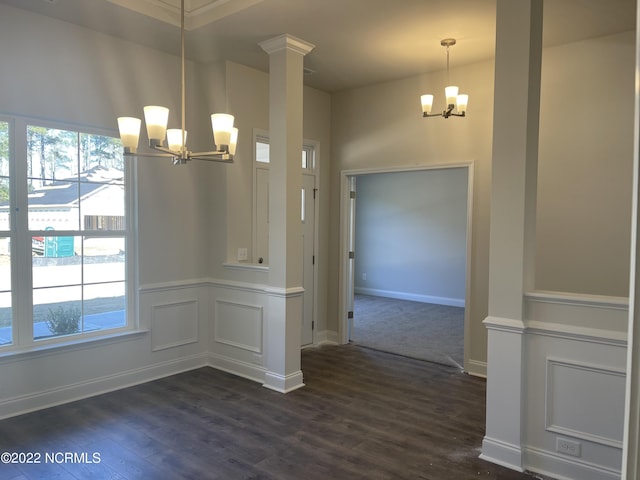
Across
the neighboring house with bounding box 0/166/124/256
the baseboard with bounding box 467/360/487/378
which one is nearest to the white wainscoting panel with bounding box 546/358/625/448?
the baseboard with bounding box 467/360/487/378

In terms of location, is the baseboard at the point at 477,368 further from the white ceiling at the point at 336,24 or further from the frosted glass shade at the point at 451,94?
the white ceiling at the point at 336,24

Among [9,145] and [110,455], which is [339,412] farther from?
[9,145]

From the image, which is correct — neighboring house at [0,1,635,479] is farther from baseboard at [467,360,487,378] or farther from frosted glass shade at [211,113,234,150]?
frosted glass shade at [211,113,234,150]

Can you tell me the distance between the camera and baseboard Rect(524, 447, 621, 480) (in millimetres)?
2574

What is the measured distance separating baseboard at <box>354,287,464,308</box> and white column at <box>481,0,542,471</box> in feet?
18.2

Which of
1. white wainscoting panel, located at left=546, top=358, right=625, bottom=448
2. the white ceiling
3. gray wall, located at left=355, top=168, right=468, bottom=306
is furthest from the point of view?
gray wall, located at left=355, top=168, right=468, bottom=306

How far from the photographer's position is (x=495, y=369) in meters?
2.87

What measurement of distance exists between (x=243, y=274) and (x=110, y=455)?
195 centimetres

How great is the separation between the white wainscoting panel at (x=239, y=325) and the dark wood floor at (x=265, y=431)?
1.17 feet

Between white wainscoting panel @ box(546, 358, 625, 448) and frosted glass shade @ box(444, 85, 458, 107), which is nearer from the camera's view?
white wainscoting panel @ box(546, 358, 625, 448)

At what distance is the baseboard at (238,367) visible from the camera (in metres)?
4.30

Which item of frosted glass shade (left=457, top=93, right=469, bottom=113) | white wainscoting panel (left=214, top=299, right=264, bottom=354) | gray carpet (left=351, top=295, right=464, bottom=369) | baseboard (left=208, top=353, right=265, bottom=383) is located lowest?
gray carpet (left=351, top=295, right=464, bottom=369)

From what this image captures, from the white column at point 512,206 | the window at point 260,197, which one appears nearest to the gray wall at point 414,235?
the window at point 260,197

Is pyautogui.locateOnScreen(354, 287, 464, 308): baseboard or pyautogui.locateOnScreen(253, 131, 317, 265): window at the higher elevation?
pyautogui.locateOnScreen(253, 131, 317, 265): window
